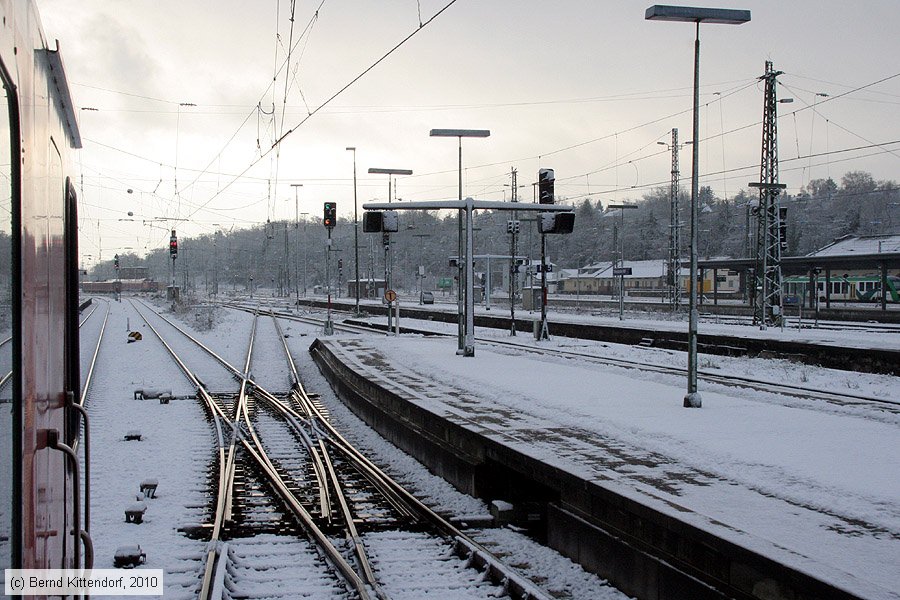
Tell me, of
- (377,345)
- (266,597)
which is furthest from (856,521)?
(377,345)

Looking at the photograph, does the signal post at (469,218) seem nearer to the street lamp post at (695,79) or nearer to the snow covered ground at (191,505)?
the snow covered ground at (191,505)

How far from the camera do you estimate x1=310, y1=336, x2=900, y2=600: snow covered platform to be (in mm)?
5121

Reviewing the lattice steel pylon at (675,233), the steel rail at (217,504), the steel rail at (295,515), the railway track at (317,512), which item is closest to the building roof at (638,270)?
the lattice steel pylon at (675,233)

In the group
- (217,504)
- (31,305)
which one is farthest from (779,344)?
(31,305)

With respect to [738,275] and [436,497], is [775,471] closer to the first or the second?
[436,497]

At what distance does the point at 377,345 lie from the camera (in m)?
23.8

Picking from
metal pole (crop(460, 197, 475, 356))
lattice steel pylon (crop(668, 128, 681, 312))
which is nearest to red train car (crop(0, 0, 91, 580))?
metal pole (crop(460, 197, 475, 356))

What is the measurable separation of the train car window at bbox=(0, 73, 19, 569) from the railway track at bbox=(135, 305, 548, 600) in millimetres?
4247

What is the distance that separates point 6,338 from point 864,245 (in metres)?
59.9

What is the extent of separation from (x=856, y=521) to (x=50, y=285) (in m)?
5.59

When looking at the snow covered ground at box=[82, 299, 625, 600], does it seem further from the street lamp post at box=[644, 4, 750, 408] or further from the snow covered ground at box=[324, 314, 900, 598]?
the street lamp post at box=[644, 4, 750, 408]

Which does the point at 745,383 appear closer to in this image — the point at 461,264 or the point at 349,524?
the point at 461,264

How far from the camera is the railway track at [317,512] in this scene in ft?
21.4

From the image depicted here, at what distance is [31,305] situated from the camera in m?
2.43
